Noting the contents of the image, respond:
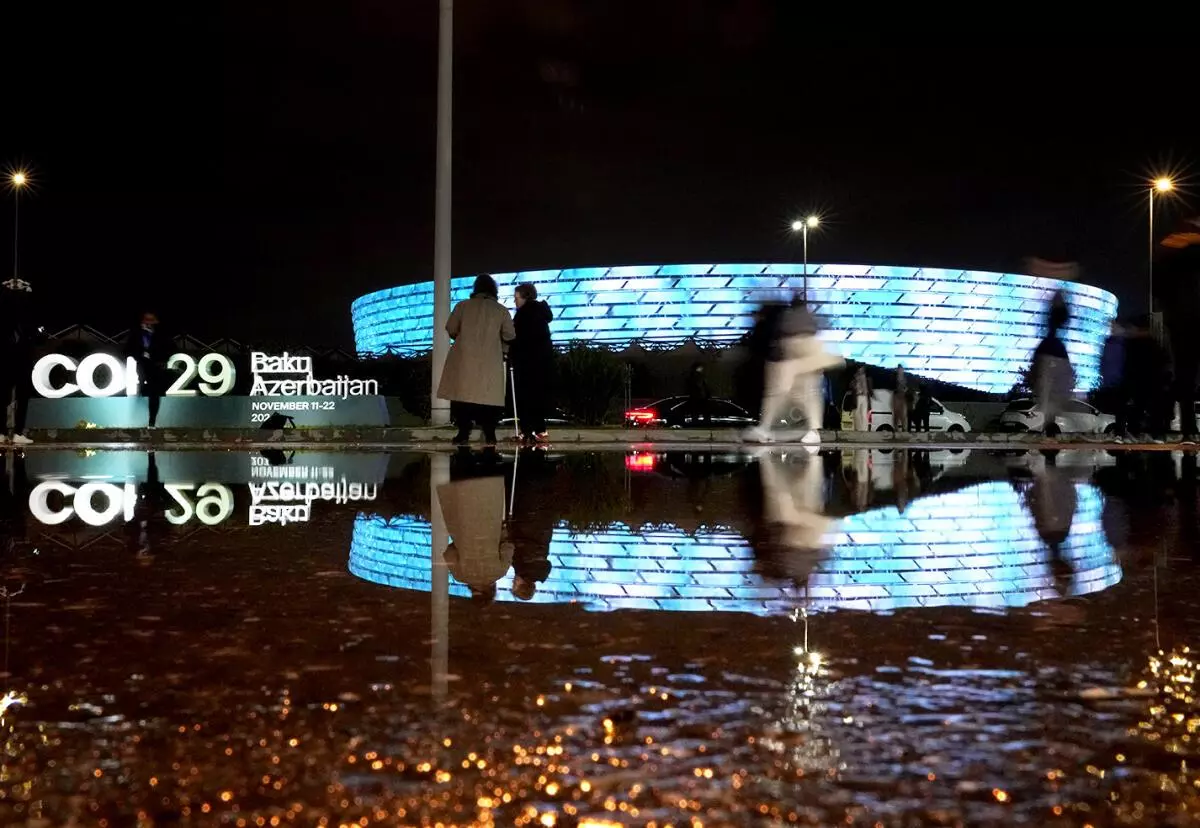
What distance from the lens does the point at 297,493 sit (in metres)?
8.27

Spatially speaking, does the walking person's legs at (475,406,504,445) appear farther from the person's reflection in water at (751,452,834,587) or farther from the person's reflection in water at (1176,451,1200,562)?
the person's reflection in water at (1176,451,1200,562)

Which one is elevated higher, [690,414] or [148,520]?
[690,414]

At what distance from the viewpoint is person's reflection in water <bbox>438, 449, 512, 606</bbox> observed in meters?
4.38

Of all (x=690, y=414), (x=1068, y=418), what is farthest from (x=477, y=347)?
(x=1068, y=418)

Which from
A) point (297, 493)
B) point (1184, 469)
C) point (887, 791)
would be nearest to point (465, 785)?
point (887, 791)

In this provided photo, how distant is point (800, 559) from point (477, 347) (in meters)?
8.61

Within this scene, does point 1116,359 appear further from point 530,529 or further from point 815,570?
point 815,570

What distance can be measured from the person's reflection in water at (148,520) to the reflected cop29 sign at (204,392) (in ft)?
43.0

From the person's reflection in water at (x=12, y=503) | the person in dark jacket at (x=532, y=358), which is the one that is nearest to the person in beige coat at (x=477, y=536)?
the person's reflection in water at (x=12, y=503)

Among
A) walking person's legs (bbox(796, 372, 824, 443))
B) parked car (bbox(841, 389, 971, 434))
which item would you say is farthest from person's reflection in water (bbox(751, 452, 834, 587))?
parked car (bbox(841, 389, 971, 434))

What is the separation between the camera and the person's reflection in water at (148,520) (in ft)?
17.1

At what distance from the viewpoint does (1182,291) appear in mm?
14695

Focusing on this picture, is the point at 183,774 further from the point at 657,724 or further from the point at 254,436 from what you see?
the point at 254,436

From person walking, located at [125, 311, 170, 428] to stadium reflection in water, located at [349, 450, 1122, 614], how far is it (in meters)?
14.1
